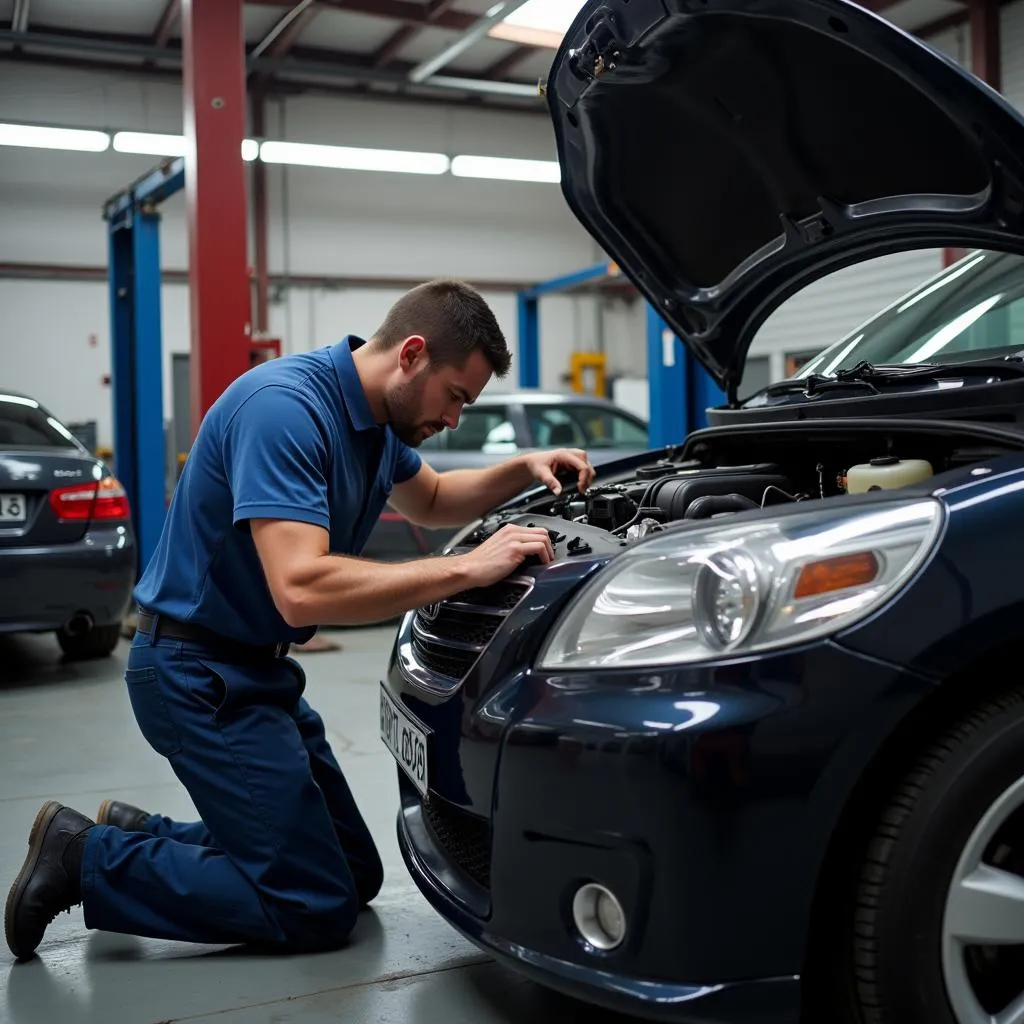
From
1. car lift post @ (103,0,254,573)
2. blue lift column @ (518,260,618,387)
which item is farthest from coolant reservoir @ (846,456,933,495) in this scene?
blue lift column @ (518,260,618,387)

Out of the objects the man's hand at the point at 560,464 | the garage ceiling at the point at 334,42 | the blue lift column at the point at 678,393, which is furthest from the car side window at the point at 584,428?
the man's hand at the point at 560,464

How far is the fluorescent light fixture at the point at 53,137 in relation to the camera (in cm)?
1069

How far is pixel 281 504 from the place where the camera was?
75.3 inches

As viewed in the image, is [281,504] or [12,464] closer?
[281,504]

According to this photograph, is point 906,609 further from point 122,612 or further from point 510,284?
point 510,284

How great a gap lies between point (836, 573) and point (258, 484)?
975 millimetres

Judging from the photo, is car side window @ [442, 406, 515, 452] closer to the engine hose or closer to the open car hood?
the open car hood

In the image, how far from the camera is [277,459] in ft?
6.42

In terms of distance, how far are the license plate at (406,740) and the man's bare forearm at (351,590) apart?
180 mm

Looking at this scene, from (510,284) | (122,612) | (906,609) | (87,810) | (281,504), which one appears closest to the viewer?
(906,609)

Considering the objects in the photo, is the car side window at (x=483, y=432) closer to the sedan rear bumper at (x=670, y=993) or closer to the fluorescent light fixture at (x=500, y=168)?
the fluorescent light fixture at (x=500, y=168)

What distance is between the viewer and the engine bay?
69.8 inches

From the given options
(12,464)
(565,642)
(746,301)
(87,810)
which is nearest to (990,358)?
(746,301)

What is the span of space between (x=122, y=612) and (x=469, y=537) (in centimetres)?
315
